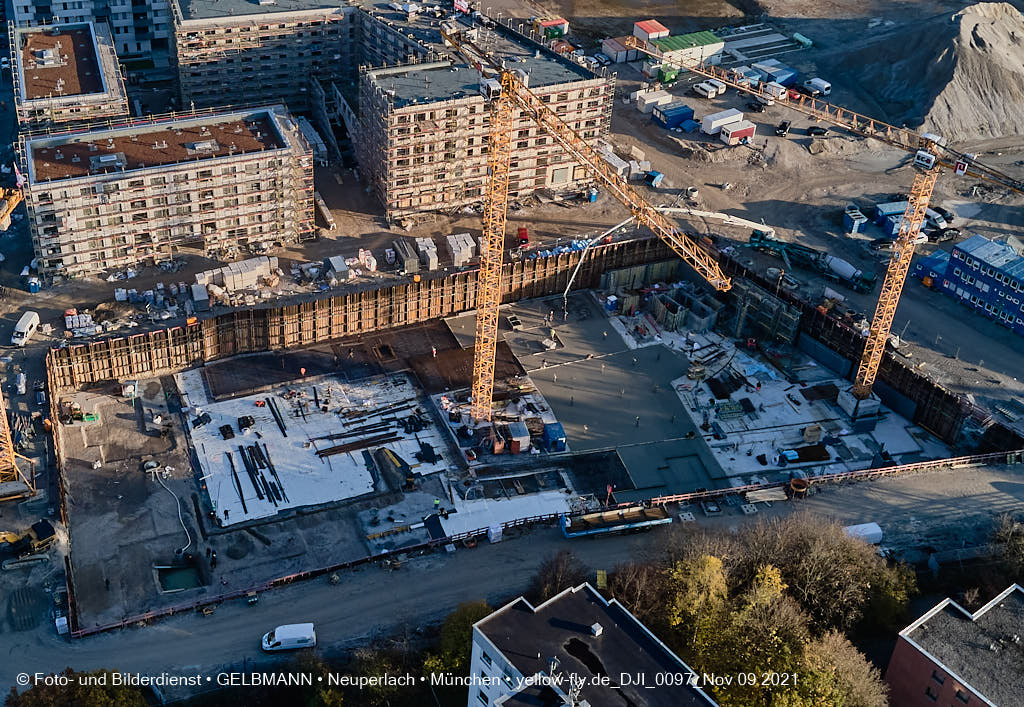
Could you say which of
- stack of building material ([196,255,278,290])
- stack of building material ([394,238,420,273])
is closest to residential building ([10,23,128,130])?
stack of building material ([196,255,278,290])

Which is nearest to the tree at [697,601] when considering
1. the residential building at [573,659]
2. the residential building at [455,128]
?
the residential building at [573,659]

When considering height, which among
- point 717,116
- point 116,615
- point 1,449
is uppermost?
point 717,116

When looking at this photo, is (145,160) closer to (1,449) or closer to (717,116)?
(1,449)

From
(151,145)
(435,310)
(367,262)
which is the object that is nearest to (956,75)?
(435,310)

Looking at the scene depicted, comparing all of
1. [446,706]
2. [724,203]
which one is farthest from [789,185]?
[446,706]

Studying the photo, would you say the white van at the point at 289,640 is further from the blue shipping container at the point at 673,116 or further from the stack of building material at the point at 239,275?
the blue shipping container at the point at 673,116

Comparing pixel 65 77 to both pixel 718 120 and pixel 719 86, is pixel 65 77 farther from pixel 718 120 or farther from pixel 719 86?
pixel 719 86
